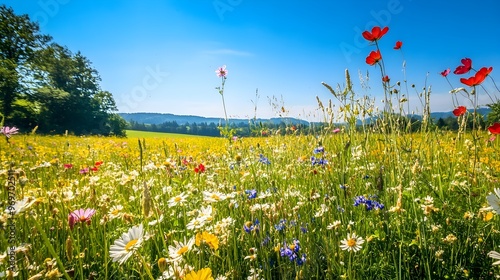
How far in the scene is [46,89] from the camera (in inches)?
1188

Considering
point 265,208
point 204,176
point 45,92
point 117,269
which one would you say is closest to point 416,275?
point 265,208

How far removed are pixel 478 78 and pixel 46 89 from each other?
3752 centimetres

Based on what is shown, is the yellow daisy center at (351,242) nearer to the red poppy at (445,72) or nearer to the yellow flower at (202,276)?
the yellow flower at (202,276)

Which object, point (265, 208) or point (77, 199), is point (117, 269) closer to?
point (265, 208)

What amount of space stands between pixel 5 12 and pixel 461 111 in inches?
1463

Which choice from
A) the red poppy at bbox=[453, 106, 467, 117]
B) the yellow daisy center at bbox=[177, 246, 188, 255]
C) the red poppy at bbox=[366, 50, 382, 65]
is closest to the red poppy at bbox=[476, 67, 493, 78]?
the red poppy at bbox=[366, 50, 382, 65]

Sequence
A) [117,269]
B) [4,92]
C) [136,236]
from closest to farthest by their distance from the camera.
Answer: [136,236], [117,269], [4,92]

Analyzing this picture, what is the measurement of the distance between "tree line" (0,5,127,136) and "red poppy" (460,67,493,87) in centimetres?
2229

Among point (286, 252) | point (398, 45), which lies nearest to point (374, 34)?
point (398, 45)

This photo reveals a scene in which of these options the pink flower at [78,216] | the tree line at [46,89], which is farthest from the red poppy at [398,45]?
the tree line at [46,89]

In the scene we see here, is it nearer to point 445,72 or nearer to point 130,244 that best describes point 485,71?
point 445,72

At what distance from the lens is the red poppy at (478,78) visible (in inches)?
61.9

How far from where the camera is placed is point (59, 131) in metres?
32.0

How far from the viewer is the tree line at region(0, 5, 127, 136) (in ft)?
82.5
